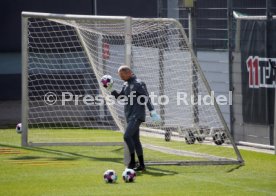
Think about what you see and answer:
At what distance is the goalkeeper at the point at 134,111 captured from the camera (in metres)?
15.8

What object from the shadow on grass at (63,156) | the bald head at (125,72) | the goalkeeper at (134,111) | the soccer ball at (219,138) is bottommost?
the shadow on grass at (63,156)

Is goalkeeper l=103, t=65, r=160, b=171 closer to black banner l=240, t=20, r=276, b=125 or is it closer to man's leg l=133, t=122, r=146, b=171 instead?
man's leg l=133, t=122, r=146, b=171

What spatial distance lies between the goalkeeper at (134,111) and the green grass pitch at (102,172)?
0.36 meters

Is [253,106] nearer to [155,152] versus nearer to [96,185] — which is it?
[155,152]

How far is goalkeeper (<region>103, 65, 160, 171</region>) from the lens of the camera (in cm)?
1575

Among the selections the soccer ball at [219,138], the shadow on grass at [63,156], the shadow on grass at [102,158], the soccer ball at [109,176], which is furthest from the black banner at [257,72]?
the soccer ball at [109,176]

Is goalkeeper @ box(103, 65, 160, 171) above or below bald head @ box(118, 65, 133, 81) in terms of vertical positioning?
below

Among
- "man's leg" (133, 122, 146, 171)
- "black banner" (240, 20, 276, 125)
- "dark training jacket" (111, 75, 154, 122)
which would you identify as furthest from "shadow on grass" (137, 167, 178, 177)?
"black banner" (240, 20, 276, 125)

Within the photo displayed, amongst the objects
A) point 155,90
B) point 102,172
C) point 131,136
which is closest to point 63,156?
point 102,172

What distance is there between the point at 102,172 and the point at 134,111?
114cm

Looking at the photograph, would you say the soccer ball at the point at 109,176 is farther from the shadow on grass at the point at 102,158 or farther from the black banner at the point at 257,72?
the black banner at the point at 257,72

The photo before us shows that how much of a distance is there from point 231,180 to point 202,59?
631 centimetres

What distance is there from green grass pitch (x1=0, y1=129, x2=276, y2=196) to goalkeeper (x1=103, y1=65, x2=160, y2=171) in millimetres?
358

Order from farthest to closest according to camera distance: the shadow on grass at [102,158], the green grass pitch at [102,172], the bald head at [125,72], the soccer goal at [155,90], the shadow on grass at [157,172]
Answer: the soccer goal at [155,90]
the shadow on grass at [102,158]
the bald head at [125,72]
the shadow on grass at [157,172]
the green grass pitch at [102,172]
